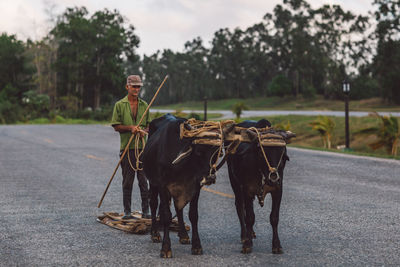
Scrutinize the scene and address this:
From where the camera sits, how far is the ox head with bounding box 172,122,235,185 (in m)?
5.54

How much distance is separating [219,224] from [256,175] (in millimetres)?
1871

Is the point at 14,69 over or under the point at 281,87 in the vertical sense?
over

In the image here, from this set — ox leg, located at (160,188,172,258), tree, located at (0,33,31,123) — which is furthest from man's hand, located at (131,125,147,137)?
tree, located at (0,33,31,123)

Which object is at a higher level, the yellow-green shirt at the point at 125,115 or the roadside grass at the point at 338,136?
the yellow-green shirt at the point at 125,115

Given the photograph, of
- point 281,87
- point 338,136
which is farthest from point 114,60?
point 338,136

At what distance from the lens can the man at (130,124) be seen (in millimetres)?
7430

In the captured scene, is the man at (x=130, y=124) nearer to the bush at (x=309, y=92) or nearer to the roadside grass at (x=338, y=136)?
the roadside grass at (x=338, y=136)

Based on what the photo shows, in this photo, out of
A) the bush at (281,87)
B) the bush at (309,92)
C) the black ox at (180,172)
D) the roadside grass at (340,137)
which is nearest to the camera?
the black ox at (180,172)

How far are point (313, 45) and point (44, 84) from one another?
132 feet

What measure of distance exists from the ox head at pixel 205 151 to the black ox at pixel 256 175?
36 centimetres

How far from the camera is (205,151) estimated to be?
18.5 ft

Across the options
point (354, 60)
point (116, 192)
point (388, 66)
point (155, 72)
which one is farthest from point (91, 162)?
point (155, 72)

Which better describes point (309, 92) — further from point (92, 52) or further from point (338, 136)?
point (338, 136)

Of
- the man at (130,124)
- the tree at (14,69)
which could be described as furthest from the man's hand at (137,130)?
the tree at (14,69)
